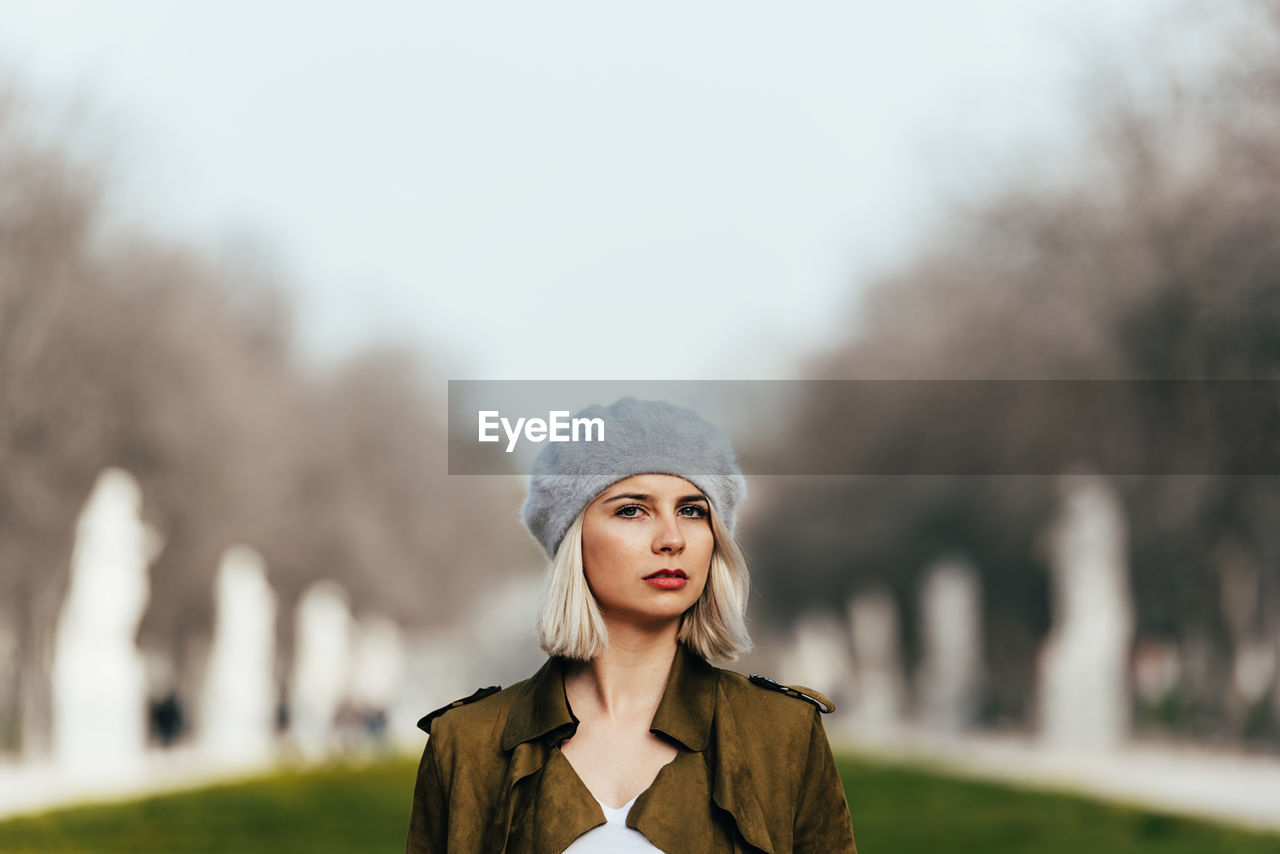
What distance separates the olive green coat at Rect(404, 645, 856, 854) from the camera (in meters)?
3.41

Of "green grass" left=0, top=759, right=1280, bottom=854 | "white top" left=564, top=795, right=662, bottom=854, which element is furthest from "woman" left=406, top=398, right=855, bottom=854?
"green grass" left=0, top=759, right=1280, bottom=854

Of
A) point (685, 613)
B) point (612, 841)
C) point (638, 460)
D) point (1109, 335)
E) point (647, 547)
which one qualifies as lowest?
point (612, 841)

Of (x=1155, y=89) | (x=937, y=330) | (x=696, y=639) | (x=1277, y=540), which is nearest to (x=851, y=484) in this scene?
(x=937, y=330)

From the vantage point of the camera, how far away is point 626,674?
361cm

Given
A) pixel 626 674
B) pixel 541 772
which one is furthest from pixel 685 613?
pixel 541 772

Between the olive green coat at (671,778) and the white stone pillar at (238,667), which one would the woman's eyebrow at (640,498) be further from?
the white stone pillar at (238,667)

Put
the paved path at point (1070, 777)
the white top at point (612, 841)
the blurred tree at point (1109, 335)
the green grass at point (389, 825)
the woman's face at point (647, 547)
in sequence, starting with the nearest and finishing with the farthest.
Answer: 1. the white top at point (612, 841)
2. the woman's face at point (647, 547)
3. the green grass at point (389, 825)
4. the blurred tree at point (1109, 335)
5. the paved path at point (1070, 777)

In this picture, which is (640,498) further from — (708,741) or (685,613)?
(708,741)

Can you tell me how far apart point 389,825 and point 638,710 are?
721 inches

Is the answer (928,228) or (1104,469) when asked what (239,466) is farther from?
(1104,469)

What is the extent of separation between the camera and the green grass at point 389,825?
1827cm

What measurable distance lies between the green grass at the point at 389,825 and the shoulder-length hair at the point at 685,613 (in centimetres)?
1398

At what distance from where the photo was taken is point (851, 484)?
48688 millimetres

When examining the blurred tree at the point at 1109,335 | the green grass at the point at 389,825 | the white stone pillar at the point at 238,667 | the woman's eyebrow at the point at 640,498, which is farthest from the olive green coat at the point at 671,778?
the white stone pillar at the point at 238,667
